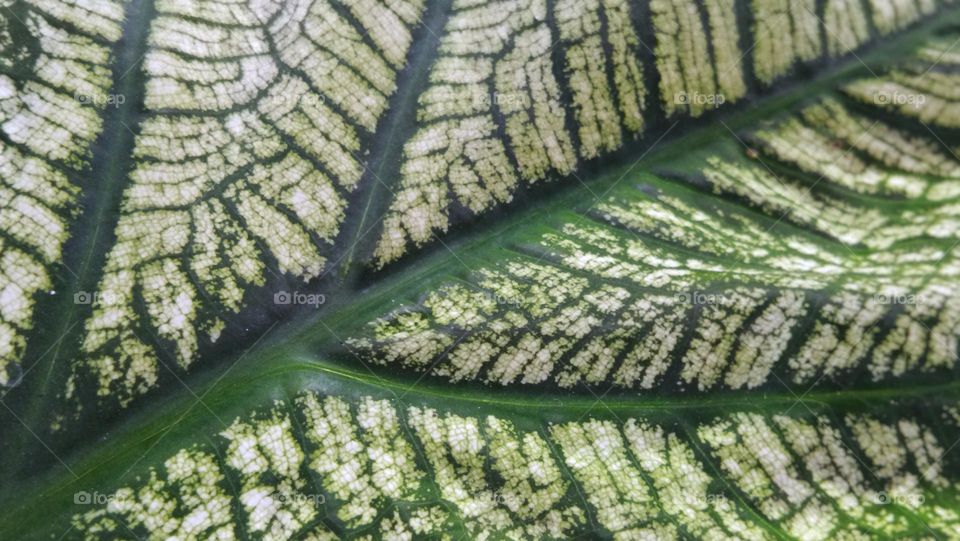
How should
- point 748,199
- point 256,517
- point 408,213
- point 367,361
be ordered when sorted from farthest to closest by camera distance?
point 748,199 → point 408,213 → point 367,361 → point 256,517

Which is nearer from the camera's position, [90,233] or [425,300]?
[90,233]

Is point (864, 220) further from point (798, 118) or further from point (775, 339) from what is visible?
point (775, 339)

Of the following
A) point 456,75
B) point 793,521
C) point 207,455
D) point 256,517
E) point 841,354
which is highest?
point 456,75

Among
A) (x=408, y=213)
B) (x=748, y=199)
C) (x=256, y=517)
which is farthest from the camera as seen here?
(x=748, y=199)

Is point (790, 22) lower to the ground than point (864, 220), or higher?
higher

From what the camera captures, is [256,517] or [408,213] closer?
[256,517]

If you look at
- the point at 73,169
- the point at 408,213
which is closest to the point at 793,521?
the point at 408,213

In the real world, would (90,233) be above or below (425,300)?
above

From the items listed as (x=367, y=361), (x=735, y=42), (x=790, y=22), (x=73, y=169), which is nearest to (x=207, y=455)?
(x=367, y=361)
